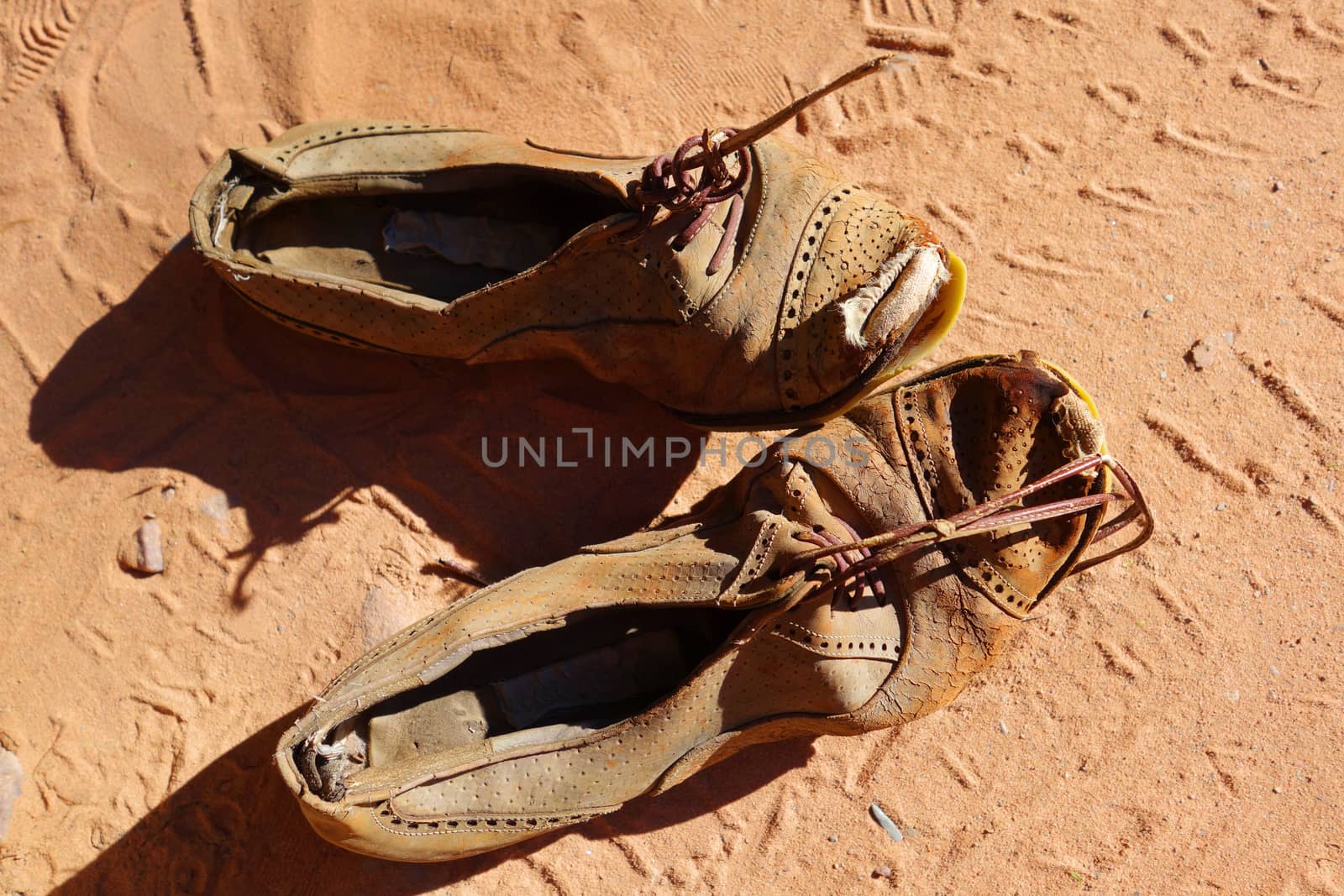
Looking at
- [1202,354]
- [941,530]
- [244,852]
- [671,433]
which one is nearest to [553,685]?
[671,433]

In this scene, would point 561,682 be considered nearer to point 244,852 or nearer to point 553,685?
point 553,685

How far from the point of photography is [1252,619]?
8.70 ft

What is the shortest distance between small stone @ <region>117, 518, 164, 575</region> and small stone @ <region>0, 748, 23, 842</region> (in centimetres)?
56

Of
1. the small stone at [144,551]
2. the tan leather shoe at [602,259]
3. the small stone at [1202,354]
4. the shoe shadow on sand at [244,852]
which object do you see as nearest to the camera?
the tan leather shoe at [602,259]

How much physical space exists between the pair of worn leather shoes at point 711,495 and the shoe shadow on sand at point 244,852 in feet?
1.24

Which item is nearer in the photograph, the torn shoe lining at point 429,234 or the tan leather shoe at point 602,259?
the tan leather shoe at point 602,259

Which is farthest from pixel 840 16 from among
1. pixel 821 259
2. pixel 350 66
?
pixel 350 66

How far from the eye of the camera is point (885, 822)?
2584 mm

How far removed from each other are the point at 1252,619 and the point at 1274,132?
4.76 ft

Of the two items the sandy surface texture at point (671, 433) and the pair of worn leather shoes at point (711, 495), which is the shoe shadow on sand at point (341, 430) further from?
the pair of worn leather shoes at point (711, 495)

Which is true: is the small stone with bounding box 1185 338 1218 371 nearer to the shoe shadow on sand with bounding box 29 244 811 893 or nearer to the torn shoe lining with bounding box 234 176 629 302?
the shoe shadow on sand with bounding box 29 244 811 893

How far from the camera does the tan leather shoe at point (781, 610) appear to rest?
214cm

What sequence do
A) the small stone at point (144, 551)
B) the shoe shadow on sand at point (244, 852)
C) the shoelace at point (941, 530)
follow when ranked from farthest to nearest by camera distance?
the small stone at point (144, 551) → the shoe shadow on sand at point (244, 852) → the shoelace at point (941, 530)

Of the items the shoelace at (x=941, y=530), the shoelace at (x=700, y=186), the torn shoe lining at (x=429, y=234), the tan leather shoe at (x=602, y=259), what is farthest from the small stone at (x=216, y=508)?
the shoelace at (x=941, y=530)
